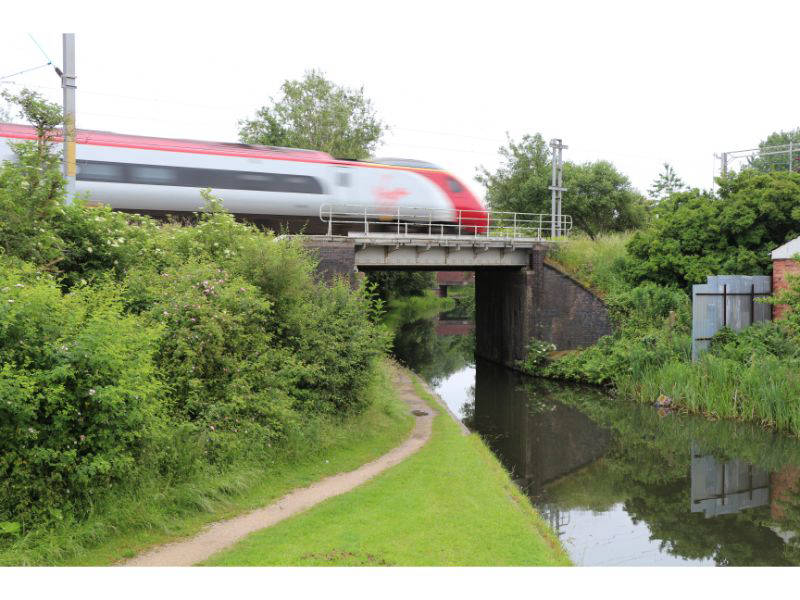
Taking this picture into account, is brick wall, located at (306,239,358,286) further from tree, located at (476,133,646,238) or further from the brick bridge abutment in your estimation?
tree, located at (476,133,646,238)

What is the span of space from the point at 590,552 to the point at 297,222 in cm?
1530

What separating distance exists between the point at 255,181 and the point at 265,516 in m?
14.3

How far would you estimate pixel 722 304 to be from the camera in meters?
17.6

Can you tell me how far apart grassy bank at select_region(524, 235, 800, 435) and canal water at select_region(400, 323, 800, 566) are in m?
0.56

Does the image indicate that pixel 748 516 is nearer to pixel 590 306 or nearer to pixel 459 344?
pixel 590 306

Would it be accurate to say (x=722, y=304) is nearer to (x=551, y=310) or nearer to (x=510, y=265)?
(x=551, y=310)

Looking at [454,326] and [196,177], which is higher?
[196,177]

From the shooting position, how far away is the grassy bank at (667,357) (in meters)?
14.6

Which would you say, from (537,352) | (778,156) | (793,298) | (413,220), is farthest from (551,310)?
(778,156)

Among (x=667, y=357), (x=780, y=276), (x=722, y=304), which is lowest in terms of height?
(x=667, y=357)

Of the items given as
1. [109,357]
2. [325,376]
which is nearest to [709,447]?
[325,376]

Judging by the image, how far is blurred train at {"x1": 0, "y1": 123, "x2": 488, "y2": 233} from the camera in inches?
720

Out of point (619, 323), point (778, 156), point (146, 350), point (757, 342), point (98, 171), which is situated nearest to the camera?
point (146, 350)

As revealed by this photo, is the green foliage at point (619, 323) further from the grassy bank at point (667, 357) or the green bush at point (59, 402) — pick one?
the green bush at point (59, 402)
